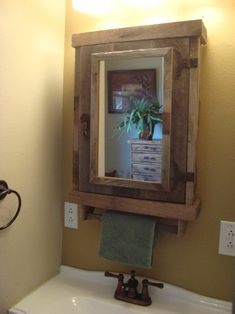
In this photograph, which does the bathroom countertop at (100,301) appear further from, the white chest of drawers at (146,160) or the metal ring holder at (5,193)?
the white chest of drawers at (146,160)

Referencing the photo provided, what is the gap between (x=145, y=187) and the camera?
3.62 feet

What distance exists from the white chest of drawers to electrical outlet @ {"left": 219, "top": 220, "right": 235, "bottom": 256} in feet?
0.92

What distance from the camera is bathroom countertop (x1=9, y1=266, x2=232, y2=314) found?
1.12 meters

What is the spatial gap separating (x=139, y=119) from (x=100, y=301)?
27.0 inches

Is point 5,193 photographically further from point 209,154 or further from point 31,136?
point 209,154

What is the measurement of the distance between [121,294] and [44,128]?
69cm

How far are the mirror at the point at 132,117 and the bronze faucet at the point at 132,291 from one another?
364mm

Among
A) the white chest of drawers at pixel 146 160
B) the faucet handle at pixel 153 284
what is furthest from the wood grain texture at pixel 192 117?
the faucet handle at pixel 153 284

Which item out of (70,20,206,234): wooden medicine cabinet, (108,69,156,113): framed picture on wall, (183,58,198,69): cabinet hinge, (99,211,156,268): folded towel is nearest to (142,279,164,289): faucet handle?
(99,211,156,268): folded towel

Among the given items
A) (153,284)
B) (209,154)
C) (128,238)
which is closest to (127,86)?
(209,154)

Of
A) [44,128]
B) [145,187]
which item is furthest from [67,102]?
[145,187]

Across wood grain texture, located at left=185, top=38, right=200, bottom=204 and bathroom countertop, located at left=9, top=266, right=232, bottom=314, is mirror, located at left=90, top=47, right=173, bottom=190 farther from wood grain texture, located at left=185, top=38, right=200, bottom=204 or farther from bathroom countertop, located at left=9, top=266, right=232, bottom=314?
bathroom countertop, located at left=9, top=266, right=232, bottom=314

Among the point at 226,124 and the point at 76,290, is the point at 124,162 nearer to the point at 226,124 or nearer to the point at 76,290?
the point at 226,124

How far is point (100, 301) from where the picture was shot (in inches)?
46.2
